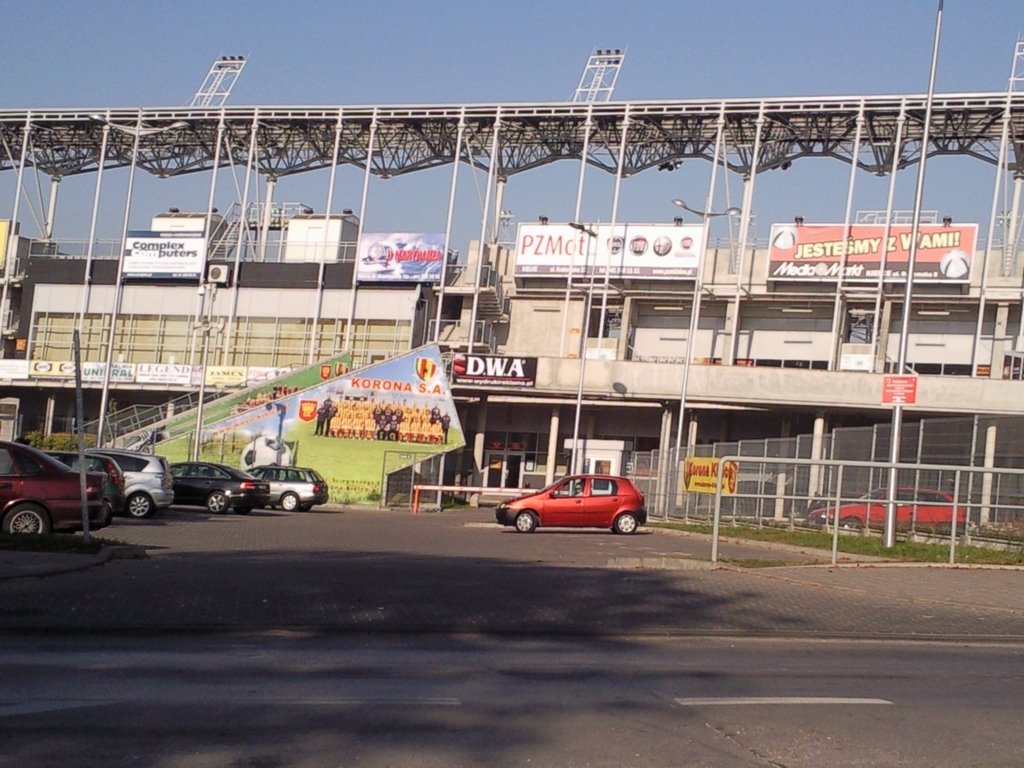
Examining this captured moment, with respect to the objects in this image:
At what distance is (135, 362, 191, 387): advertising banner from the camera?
6700 cm

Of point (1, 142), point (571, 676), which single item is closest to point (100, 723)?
point (571, 676)

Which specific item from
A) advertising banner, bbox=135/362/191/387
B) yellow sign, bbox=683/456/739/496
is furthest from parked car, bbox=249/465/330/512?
advertising banner, bbox=135/362/191/387

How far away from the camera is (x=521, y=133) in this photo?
6469cm

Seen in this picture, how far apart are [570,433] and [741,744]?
2278 inches

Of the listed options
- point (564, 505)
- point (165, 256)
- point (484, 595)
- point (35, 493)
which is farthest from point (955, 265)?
point (484, 595)

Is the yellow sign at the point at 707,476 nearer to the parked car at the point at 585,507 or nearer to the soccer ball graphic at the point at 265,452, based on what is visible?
the parked car at the point at 585,507

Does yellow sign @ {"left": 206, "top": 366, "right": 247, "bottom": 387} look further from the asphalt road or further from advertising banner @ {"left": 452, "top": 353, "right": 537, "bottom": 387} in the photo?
the asphalt road

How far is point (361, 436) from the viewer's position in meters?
53.0

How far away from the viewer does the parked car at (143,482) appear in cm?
3019

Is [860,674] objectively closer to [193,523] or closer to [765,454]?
[193,523]

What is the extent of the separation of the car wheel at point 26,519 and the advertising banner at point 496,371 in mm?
40751

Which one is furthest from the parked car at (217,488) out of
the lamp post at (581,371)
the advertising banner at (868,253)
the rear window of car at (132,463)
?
the advertising banner at (868,253)

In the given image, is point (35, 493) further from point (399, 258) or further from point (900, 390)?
point (399, 258)

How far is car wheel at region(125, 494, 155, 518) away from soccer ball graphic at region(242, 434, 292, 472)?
21.5m
